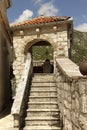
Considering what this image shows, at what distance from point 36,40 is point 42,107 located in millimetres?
6475

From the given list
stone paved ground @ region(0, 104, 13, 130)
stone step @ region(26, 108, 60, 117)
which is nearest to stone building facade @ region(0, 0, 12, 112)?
stone paved ground @ region(0, 104, 13, 130)

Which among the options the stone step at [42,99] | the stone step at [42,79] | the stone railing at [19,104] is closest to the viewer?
the stone railing at [19,104]

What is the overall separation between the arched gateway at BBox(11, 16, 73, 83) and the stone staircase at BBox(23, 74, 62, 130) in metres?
3.22

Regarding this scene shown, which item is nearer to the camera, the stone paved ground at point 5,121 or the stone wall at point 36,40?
the stone paved ground at point 5,121

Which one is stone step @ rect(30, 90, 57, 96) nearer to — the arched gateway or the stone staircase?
the stone staircase

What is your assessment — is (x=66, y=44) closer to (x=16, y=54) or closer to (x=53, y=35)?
(x=53, y=35)

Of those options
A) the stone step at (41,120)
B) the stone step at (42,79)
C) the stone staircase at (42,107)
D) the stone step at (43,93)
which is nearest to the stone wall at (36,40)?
the stone step at (42,79)

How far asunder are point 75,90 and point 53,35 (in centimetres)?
973

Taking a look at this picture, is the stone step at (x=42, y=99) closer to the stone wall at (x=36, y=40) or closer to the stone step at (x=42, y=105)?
the stone step at (x=42, y=105)

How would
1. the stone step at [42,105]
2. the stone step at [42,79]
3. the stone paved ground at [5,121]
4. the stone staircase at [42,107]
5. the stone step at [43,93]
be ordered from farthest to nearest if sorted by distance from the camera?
the stone step at [42,79] < the stone step at [43,93] < the stone step at [42,105] < the stone paved ground at [5,121] < the stone staircase at [42,107]

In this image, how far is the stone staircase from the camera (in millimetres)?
10164

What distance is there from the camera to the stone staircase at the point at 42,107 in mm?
10164

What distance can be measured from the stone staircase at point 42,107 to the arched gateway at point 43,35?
10.6ft

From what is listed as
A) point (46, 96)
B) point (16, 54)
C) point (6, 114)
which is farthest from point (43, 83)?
point (16, 54)
